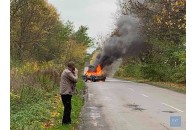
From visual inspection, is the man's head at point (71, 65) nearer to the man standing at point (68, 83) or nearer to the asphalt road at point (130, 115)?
the man standing at point (68, 83)

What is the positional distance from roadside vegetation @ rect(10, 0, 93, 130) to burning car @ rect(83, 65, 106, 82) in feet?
11.0

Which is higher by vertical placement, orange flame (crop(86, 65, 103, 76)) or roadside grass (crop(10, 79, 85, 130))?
orange flame (crop(86, 65, 103, 76))

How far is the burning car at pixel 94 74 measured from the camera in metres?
46.4

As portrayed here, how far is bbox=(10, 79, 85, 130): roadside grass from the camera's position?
39.6 feet

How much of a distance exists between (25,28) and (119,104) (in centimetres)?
1951

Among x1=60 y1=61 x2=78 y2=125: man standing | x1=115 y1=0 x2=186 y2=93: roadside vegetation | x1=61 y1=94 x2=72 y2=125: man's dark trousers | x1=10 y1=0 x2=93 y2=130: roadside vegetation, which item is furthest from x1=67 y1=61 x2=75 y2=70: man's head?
x1=115 y1=0 x2=186 y2=93: roadside vegetation

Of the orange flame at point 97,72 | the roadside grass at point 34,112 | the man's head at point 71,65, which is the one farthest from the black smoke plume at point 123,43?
the man's head at point 71,65

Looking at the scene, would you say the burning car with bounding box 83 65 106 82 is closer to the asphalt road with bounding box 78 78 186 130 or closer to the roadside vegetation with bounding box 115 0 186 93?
the roadside vegetation with bounding box 115 0 186 93

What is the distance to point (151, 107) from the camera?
18.7 meters

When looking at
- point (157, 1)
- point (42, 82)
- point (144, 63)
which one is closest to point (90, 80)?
point (144, 63)

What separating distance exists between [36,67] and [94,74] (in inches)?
985

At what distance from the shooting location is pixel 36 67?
889 inches

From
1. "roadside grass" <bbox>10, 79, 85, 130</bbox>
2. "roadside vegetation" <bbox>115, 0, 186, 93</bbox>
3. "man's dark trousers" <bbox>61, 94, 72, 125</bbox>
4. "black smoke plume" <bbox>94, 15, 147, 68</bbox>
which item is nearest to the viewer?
"roadside grass" <bbox>10, 79, 85, 130</bbox>
